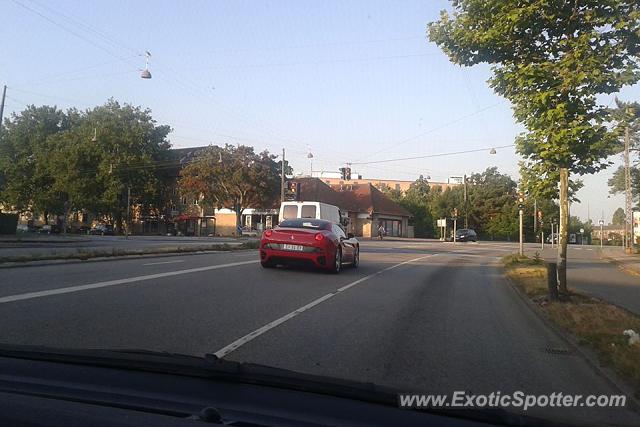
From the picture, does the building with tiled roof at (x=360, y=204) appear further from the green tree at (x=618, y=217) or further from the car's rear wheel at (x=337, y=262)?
the green tree at (x=618, y=217)

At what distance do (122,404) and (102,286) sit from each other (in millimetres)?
7203

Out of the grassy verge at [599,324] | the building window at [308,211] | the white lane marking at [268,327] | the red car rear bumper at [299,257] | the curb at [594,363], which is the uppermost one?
the building window at [308,211]

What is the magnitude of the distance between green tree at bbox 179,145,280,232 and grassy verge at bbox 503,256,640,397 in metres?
45.7

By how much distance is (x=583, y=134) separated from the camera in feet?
30.8

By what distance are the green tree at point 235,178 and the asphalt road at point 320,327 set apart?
44.4 meters

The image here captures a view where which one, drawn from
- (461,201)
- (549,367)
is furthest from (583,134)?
(461,201)

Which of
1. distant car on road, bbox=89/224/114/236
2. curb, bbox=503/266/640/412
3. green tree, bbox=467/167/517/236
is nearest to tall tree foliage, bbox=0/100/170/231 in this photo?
distant car on road, bbox=89/224/114/236

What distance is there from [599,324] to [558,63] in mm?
4478

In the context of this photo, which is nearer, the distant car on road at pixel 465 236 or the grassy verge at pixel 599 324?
the grassy verge at pixel 599 324

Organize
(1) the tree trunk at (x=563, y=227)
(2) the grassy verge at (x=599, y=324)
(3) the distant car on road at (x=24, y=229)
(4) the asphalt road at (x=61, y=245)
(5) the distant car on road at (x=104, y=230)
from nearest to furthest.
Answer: (2) the grassy verge at (x=599, y=324) → (1) the tree trunk at (x=563, y=227) → (4) the asphalt road at (x=61, y=245) → (3) the distant car on road at (x=24, y=229) → (5) the distant car on road at (x=104, y=230)

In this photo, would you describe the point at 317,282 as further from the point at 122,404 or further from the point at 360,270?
the point at 122,404

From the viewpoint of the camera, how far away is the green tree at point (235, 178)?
5591 centimetres

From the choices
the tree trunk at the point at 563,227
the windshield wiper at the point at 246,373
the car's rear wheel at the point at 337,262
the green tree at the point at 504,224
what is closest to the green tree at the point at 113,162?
the green tree at the point at 504,224

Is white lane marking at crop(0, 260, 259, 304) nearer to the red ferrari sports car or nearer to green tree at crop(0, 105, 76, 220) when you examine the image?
the red ferrari sports car
